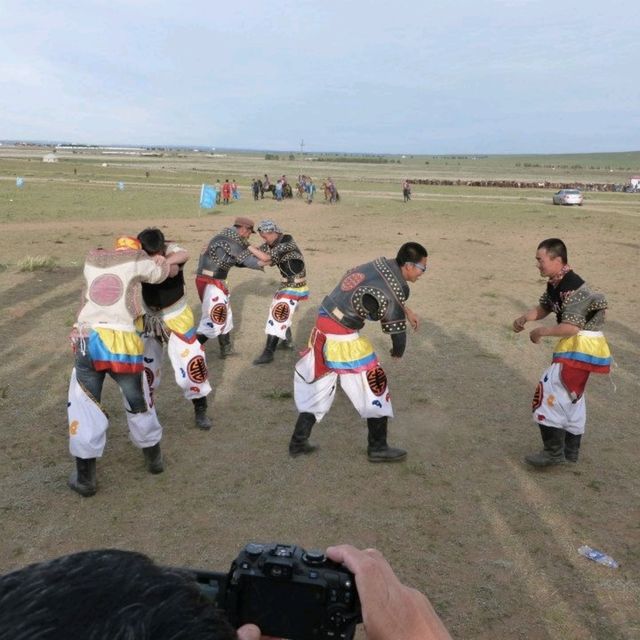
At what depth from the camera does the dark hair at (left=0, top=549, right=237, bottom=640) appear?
0.82m

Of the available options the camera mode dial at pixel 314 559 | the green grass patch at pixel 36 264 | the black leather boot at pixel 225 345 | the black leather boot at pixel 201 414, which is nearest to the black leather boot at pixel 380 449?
the black leather boot at pixel 201 414

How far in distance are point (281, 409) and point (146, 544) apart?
2.58m

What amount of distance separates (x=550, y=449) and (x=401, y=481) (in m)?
1.44

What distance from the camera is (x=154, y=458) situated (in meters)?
4.95

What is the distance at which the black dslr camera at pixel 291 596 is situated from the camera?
55.1 inches

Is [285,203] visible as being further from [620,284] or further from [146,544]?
[146,544]

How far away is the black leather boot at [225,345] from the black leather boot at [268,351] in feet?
1.54

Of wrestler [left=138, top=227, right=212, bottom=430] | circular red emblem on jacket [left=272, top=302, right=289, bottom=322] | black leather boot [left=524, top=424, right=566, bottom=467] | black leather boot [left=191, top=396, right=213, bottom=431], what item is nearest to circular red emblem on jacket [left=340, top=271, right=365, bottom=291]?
wrestler [left=138, top=227, right=212, bottom=430]

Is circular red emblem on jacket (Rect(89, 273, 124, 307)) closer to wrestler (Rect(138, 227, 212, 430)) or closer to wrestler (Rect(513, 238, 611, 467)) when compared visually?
wrestler (Rect(138, 227, 212, 430))

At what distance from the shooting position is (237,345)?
28.2 ft

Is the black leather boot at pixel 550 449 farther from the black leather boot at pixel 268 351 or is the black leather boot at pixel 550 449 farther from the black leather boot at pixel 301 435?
the black leather boot at pixel 268 351

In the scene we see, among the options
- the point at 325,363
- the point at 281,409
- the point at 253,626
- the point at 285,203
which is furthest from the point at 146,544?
the point at 285,203

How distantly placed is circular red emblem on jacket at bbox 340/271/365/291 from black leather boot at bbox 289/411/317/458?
1.25 metres

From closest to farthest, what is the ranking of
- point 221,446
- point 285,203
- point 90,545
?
1. point 90,545
2. point 221,446
3. point 285,203
